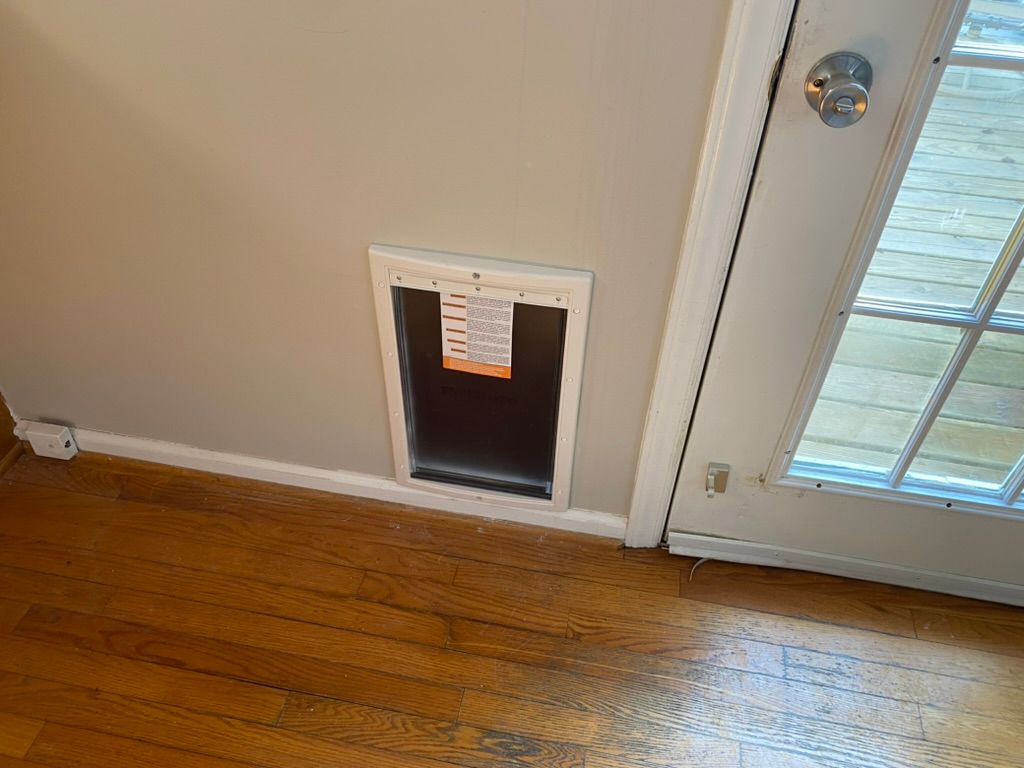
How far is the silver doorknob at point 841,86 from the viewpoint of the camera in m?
0.95

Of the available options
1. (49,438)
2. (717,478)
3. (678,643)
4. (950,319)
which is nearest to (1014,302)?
(950,319)

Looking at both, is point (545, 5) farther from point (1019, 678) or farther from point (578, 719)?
Answer: point (1019, 678)

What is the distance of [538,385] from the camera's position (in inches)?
54.9

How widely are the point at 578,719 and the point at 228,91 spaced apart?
1.13 meters


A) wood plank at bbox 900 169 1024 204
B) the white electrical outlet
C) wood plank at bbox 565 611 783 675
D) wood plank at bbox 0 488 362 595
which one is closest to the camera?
wood plank at bbox 900 169 1024 204

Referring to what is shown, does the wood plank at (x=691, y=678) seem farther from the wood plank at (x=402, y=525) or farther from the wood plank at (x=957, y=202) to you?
the wood plank at (x=957, y=202)

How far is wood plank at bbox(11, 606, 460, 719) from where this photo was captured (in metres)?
1.34

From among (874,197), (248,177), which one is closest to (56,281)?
(248,177)

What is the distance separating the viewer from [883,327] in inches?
46.6

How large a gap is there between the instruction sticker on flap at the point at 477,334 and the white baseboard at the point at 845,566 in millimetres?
506

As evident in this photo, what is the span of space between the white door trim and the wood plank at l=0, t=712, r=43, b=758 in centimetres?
109

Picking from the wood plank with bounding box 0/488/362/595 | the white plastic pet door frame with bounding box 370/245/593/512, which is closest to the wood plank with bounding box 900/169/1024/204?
the white plastic pet door frame with bounding box 370/245/593/512

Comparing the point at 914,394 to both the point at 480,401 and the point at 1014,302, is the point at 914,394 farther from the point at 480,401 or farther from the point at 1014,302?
the point at 480,401

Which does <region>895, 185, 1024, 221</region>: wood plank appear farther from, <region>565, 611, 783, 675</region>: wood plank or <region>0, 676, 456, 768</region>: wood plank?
<region>0, 676, 456, 768</region>: wood plank
